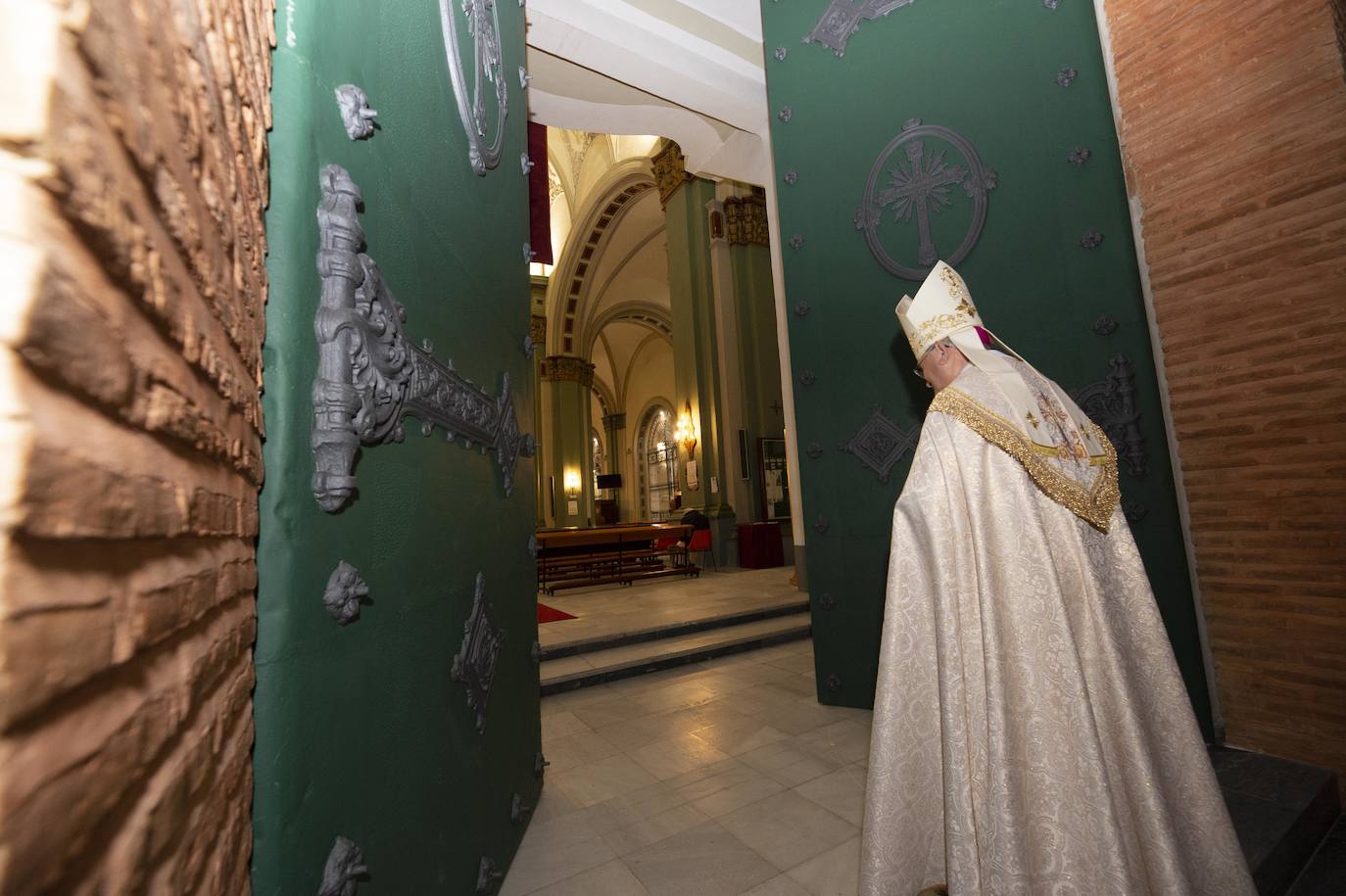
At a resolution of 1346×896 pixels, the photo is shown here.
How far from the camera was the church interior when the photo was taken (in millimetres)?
391

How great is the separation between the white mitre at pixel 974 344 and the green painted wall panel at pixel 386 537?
1.53 metres

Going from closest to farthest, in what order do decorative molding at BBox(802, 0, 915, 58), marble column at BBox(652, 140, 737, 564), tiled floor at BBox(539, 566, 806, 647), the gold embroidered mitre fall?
the gold embroidered mitre < decorative molding at BBox(802, 0, 915, 58) < tiled floor at BBox(539, 566, 806, 647) < marble column at BBox(652, 140, 737, 564)

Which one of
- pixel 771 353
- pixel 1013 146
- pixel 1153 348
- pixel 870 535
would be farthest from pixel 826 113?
pixel 771 353

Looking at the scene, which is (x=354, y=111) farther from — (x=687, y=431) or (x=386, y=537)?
(x=687, y=431)

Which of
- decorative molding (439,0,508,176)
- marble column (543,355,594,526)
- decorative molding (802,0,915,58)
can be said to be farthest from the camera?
marble column (543,355,594,526)

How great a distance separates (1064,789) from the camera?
1.40 metres

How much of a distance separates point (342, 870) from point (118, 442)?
95 centimetres

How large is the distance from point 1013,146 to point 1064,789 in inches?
118

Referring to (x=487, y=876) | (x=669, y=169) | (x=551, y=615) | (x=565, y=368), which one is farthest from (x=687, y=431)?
(x=487, y=876)

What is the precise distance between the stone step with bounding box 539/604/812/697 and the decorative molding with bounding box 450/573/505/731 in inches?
77.8

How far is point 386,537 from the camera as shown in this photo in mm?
1213

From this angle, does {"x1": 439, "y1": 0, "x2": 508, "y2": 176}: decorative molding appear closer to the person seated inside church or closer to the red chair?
the person seated inside church

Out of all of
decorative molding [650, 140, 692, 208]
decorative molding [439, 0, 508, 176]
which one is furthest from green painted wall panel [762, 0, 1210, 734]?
decorative molding [650, 140, 692, 208]

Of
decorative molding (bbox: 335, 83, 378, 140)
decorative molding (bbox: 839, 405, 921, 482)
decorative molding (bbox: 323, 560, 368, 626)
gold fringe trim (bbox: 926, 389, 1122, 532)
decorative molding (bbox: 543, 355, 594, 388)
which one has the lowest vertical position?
decorative molding (bbox: 323, 560, 368, 626)
